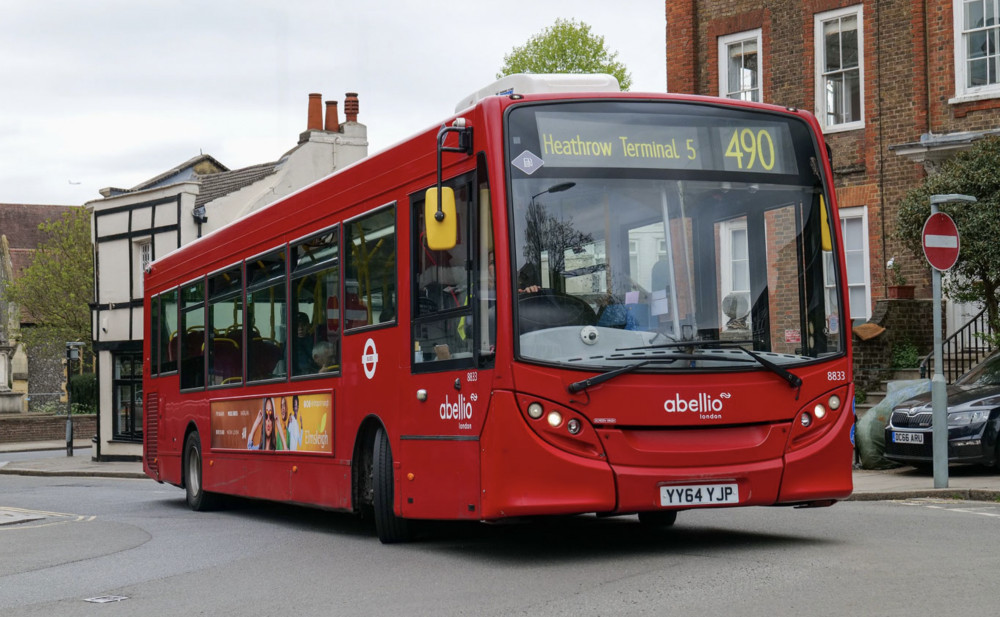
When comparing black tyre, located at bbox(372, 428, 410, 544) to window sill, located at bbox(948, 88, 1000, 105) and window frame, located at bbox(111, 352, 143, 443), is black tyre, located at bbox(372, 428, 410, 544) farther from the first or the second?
window frame, located at bbox(111, 352, 143, 443)

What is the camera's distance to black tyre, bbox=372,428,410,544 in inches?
416

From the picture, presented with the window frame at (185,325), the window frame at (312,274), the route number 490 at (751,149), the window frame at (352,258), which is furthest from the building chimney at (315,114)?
the route number 490 at (751,149)

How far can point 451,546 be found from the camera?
10.6 m

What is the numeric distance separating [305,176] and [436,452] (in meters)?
31.5

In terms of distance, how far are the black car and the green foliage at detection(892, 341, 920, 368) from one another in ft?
14.1

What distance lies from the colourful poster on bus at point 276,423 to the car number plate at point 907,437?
7.92 metres

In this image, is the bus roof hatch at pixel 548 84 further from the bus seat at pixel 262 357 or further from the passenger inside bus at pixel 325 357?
the bus seat at pixel 262 357

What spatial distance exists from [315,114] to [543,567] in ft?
115

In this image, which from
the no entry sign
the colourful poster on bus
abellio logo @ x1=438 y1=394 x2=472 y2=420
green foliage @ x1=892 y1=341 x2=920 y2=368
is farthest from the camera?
green foliage @ x1=892 y1=341 x2=920 y2=368

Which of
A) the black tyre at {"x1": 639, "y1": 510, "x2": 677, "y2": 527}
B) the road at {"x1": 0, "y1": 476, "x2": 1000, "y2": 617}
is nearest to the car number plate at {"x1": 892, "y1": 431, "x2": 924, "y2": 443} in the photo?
the road at {"x1": 0, "y1": 476, "x2": 1000, "y2": 617}

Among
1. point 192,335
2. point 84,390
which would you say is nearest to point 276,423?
point 192,335

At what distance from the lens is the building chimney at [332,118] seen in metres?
42.3

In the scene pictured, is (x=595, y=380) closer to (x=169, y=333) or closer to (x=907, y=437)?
(x=907, y=437)

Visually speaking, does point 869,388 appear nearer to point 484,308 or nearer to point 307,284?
point 307,284
